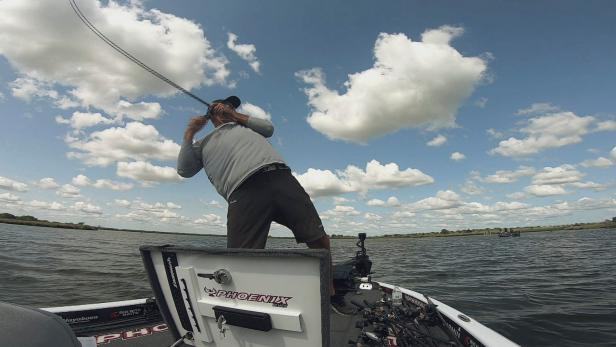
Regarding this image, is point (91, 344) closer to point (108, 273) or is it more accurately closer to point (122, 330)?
point (122, 330)

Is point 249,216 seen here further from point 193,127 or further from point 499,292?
point 499,292

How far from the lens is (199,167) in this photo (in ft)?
10.4

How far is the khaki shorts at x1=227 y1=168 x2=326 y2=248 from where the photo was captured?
2.57 meters

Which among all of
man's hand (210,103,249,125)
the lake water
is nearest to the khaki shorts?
man's hand (210,103,249,125)

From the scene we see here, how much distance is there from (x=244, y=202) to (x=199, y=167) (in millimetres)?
850

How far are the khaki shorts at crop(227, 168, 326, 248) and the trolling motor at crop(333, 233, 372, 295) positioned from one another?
2.81 meters

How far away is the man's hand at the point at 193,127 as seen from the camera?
9.89 feet

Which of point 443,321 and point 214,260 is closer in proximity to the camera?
point 214,260

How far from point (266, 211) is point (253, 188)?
0.22 meters

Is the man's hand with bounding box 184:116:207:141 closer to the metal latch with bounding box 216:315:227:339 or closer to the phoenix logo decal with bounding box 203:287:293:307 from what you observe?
the phoenix logo decal with bounding box 203:287:293:307

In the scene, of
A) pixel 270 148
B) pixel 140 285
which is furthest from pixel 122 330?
pixel 140 285

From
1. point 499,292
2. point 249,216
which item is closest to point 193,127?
point 249,216

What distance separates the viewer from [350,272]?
18.5ft

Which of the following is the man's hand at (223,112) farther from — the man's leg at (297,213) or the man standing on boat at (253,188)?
the man's leg at (297,213)
